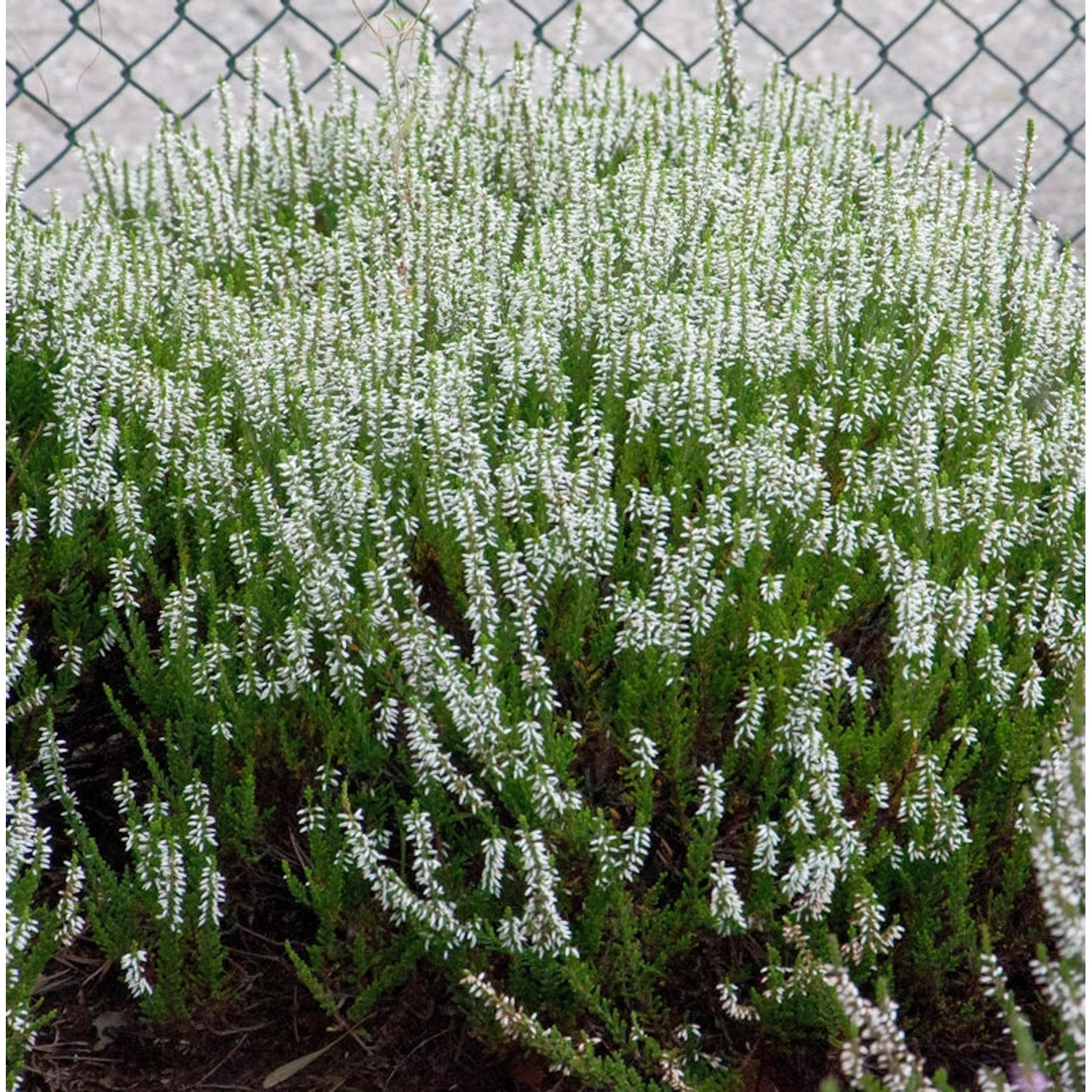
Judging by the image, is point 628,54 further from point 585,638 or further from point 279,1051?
point 279,1051

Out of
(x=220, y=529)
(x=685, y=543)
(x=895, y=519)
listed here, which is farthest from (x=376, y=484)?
(x=895, y=519)

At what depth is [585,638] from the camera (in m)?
2.36

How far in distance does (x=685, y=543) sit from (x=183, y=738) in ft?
2.63

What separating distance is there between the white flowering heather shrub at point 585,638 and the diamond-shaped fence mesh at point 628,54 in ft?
14.9

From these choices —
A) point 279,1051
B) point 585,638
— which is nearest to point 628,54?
point 585,638

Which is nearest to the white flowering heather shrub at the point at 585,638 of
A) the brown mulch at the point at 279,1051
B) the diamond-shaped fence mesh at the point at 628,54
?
the brown mulch at the point at 279,1051

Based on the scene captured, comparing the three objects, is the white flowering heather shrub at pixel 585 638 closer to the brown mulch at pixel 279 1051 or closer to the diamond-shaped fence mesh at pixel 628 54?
the brown mulch at pixel 279 1051

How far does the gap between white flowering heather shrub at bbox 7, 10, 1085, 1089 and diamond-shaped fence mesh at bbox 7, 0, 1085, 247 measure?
4540 millimetres

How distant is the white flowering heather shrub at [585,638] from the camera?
2107 mm

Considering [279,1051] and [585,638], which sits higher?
[585,638]

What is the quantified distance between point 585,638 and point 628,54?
6288 millimetres

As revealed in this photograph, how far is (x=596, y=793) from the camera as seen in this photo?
2.28 metres

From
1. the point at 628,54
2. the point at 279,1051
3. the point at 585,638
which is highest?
the point at 628,54

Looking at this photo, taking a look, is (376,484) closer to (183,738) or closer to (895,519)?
(183,738)
